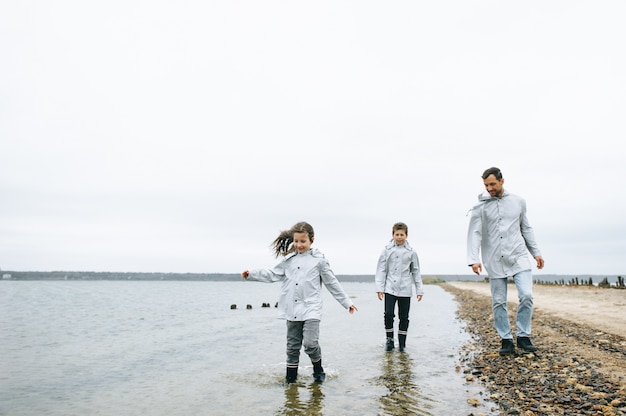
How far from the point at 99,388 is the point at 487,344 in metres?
7.57

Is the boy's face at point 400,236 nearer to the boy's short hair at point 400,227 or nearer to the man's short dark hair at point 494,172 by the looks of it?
the boy's short hair at point 400,227

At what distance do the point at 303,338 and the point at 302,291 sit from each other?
2.33 ft

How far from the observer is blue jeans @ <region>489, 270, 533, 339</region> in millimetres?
7316

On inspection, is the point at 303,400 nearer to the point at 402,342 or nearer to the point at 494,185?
the point at 402,342

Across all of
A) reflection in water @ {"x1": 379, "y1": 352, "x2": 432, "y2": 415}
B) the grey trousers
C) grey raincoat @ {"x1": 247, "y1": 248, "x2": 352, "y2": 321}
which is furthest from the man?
the grey trousers

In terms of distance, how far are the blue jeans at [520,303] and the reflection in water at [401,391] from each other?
5.66ft

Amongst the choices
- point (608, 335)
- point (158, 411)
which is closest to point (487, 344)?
point (608, 335)

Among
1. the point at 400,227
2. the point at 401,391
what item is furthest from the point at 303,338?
the point at 400,227

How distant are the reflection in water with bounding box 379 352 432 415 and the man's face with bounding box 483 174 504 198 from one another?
330 cm

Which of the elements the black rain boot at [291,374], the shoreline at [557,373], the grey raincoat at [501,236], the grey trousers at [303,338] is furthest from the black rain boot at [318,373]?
the grey raincoat at [501,236]

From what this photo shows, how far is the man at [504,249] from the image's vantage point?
7.41 meters

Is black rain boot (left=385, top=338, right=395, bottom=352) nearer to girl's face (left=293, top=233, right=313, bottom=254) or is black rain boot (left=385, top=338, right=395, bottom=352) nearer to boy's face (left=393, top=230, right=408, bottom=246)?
boy's face (left=393, top=230, right=408, bottom=246)

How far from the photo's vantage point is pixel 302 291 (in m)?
6.80

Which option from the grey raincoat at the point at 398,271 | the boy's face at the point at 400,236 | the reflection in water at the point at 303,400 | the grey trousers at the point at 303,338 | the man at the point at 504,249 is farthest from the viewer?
the boy's face at the point at 400,236
